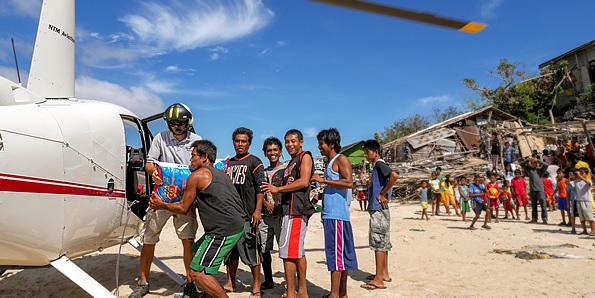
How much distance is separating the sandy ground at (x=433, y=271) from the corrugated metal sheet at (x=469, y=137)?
572 inches

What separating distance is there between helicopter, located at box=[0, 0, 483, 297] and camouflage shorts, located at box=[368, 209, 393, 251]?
308cm

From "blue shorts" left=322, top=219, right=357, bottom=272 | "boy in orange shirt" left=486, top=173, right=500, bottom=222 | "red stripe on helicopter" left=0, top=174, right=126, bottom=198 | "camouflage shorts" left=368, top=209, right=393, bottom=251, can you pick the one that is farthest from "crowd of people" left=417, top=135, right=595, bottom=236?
"red stripe on helicopter" left=0, top=174, right=126, bottom=198

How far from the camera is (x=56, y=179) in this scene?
134 inches

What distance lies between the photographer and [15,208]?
10.2ft

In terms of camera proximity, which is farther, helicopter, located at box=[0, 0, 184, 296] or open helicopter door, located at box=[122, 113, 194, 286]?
open helicopter door, located at box=[122, 113, 194, 286]

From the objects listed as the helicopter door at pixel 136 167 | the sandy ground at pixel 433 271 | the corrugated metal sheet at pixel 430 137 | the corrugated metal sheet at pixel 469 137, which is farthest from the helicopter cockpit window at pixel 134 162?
the corrugated metal sheet at pixel 469 137

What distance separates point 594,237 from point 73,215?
33.2 feet

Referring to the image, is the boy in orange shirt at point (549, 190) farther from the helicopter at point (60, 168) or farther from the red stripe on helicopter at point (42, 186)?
the red stripe on helicopter at point (42, 186)

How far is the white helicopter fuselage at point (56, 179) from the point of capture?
123 inches

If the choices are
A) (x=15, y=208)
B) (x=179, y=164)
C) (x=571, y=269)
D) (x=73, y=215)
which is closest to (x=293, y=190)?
(x=179, y=164)

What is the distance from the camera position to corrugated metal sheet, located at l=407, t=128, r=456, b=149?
24.1 meters

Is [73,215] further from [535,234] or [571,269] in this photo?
[535,234]

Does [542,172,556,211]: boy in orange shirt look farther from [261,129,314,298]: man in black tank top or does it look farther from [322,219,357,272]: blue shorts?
[261,129,314,298]: man in black tank top

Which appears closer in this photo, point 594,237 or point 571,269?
point 571,269
